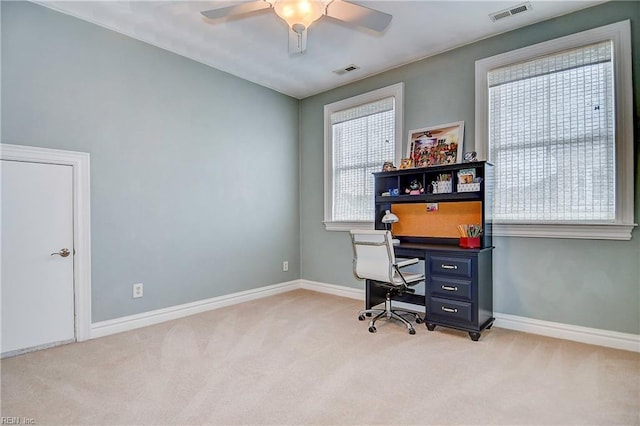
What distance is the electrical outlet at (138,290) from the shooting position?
3.46 m

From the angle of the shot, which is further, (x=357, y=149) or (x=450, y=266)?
(x=357, y=149)

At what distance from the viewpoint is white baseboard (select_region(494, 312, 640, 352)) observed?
2.80 metres

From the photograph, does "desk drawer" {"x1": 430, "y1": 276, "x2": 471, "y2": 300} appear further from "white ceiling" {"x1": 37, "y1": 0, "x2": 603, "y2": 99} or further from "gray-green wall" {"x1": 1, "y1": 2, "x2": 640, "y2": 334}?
"white ceiling" {"x1": 37, "y1": 0, "x2": 603, "y2": 99}

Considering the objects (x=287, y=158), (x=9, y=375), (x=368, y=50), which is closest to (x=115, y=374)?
(x=9, y=375)

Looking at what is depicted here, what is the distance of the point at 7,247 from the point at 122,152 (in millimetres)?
Result: 1239

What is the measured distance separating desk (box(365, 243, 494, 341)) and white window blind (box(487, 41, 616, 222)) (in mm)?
680

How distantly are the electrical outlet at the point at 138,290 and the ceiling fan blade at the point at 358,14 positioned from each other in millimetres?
3122

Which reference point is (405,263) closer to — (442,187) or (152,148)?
(442,187)

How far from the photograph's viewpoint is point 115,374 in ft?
7.97

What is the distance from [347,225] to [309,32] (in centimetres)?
244

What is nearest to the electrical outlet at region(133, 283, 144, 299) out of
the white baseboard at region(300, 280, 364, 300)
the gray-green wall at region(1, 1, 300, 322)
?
the gray-green wall at region(1, 1, 300, 322)

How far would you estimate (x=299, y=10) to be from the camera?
2.21 metres

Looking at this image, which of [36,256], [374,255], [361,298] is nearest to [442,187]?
[374,255]

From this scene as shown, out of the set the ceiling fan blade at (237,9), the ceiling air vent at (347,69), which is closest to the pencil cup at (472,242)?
the ceiling air vent at (347,69)
